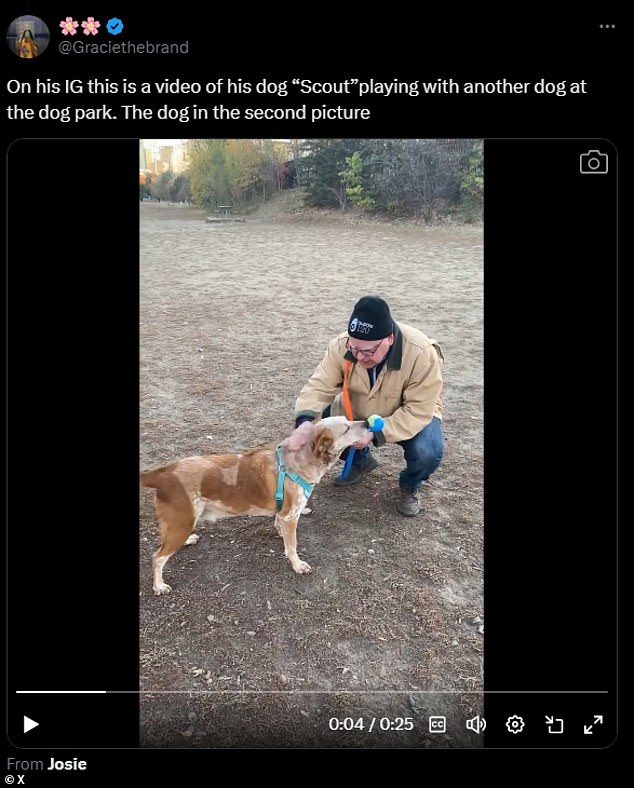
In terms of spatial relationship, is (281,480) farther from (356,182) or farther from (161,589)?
(356,182)

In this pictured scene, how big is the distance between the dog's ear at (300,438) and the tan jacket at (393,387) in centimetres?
48

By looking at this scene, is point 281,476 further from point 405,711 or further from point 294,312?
point 294,312

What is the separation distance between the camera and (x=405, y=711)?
2.32 meters

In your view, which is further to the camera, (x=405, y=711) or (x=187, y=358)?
(x=187, y=358)

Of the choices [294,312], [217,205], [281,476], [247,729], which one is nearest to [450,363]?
[294,312]
